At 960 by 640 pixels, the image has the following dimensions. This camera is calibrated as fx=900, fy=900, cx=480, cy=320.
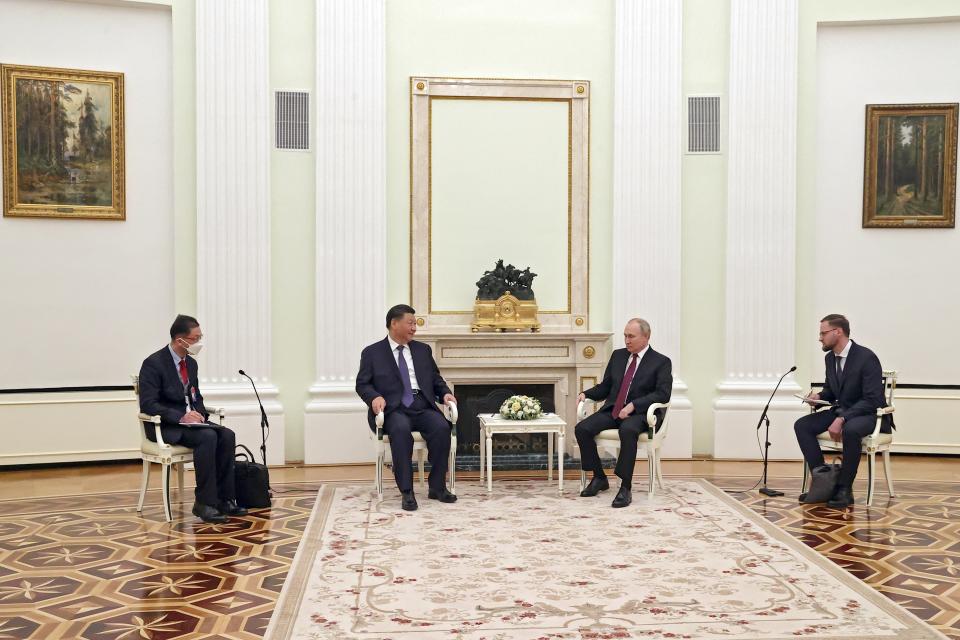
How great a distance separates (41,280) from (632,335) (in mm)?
5756

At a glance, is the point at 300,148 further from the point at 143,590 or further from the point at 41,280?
the point at 143,590

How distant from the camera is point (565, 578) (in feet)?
16.7

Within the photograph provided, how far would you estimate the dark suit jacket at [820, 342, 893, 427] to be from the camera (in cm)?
711

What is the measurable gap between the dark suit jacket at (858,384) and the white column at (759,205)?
72.8 inches

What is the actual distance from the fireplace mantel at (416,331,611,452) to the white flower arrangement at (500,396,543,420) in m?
1.31

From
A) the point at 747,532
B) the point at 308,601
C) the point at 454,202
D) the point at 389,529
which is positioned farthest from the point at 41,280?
the point at 747,532

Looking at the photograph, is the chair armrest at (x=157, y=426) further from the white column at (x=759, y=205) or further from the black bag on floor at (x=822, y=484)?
the white column at (x=759, y=205)

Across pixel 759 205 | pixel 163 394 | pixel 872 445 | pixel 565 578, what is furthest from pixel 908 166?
pixel 163 394

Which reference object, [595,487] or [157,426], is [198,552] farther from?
[595,487]

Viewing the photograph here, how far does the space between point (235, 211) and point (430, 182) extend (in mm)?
1970

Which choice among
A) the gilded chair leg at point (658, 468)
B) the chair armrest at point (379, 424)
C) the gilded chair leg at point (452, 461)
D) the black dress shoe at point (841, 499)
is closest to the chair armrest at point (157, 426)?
the chair armrest at point (379, 424)

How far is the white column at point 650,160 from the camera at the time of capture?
30.6ft

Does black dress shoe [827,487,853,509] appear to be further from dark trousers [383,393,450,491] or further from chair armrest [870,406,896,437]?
dark trousers [383,393,450,491]

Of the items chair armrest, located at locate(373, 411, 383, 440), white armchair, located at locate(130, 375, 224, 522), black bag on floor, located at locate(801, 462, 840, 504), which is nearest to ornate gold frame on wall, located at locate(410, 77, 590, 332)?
chair armrest, located at locate(373, 411, 383, 440)
